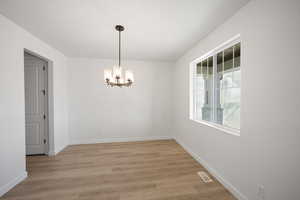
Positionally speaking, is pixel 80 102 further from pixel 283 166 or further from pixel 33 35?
pixel 283 166

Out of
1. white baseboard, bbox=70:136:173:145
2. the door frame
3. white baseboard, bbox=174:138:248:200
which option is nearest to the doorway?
the door frame

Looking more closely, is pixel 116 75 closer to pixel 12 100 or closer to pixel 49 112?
pixel 12 100

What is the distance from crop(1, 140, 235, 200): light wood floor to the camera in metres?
1.80

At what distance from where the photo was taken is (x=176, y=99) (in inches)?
155

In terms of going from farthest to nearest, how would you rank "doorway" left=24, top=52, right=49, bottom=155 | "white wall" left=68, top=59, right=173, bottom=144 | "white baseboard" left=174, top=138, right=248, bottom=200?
"white wall" left=68, top=59, right=173, bottom=144, "doorway" left=24, top=52, right=49, bottom=155, "white baseboard" left=174, top=138, right=248, bottom=200

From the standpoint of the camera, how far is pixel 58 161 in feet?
9.05

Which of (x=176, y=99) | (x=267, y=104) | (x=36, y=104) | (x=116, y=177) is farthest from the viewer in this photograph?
(x=176, y=99)

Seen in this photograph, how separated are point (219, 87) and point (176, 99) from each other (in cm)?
169

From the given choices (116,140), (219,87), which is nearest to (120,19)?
(219,87)

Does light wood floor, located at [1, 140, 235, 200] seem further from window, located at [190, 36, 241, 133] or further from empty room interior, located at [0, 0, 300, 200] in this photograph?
window, located at [190, 36, 241, 133]

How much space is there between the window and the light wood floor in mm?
1004

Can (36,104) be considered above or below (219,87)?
below

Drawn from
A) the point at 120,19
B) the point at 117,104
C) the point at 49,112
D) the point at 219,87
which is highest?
the point at 120,19

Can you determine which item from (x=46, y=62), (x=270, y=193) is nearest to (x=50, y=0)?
(x=46, y=62)
